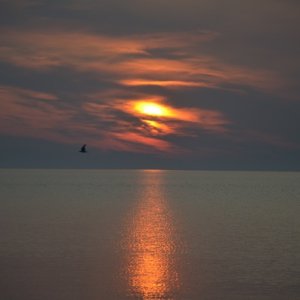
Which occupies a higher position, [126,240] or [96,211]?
[126,240]

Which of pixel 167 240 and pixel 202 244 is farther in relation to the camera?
pixel 167 240

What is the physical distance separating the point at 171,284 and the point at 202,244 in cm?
1358

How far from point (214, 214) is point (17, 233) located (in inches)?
1136

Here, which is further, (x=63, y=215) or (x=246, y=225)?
(x=63, y=215)

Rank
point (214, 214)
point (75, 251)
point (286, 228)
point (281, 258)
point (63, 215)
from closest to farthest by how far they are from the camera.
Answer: point (281, 258), point (75, 251), point (286, 228), point (63, 215), point (214, 214)

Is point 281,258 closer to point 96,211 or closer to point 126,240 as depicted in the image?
point 126,240

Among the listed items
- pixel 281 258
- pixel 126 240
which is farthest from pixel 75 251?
pixel 281 258

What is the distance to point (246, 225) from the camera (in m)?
53.9

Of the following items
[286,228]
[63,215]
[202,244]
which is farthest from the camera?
[63,215]

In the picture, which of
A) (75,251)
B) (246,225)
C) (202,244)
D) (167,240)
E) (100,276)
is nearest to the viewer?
(100,276)

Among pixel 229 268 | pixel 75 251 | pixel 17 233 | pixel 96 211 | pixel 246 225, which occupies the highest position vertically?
pixel 229 268

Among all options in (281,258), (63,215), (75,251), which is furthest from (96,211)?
(281,258)

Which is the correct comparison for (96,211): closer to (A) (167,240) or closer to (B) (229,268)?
(A) (167,240)

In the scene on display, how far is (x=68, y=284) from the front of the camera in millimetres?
27062
